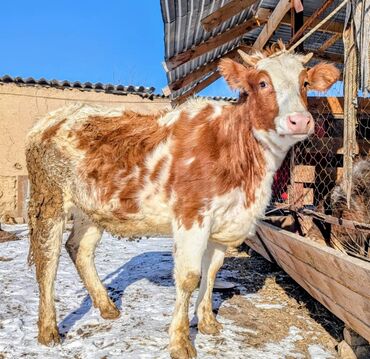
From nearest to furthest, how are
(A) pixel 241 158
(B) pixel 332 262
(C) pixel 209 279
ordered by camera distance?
(B) pixel 332 262
(A) pixel 241 158
(C) pixel 209 279

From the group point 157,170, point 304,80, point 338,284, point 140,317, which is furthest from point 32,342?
point 304,80

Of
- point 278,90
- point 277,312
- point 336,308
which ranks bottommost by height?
point 277,312

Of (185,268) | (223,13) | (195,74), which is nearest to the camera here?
(185,268)

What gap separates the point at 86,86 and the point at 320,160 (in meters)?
8.20

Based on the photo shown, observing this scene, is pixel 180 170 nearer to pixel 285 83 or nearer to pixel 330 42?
pixel 285 83

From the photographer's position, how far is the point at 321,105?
439 centimetres

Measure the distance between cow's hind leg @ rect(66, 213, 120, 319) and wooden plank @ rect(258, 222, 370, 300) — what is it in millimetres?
1681

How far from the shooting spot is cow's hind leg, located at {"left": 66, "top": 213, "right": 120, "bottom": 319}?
3.70m

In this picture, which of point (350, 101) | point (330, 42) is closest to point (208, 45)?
point (330, 42)

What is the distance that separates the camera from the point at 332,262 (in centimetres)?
271

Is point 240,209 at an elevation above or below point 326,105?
below

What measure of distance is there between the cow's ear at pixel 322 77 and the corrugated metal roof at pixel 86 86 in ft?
28.3

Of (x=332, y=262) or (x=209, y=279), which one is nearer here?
(x=332, y=262)

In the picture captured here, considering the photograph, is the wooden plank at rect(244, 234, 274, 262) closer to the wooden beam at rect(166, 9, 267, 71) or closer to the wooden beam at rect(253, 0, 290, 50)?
the wooden beam at rect(253, 0, 290, 50)
